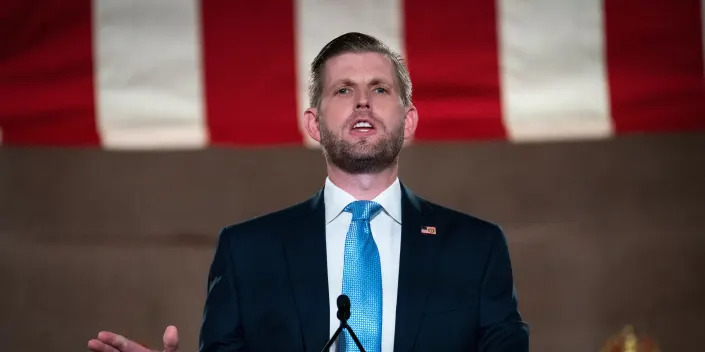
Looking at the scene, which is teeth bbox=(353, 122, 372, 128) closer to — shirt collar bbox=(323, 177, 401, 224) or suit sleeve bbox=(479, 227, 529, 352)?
shirt collar bbox=(323, 177, 401, 224)

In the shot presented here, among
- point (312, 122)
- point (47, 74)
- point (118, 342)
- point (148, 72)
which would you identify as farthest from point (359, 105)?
point (47, 74)

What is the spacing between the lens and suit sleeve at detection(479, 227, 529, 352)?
134 centimetres

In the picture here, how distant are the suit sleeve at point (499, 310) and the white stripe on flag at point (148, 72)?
1310 mm

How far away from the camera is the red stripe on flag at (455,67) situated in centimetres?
254

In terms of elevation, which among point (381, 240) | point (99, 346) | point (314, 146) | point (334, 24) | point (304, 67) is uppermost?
point (334, 24)

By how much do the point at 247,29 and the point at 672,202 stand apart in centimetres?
125

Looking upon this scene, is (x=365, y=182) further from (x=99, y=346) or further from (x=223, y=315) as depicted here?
(x=99, y=346)

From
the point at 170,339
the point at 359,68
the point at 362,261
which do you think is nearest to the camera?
the point at 170,339

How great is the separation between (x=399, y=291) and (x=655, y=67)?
1444mm

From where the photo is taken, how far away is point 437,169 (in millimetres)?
2613

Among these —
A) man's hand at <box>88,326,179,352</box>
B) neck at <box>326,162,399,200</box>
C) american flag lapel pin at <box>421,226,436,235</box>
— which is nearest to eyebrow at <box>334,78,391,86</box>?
neck at <box>326,162,399,200</box>

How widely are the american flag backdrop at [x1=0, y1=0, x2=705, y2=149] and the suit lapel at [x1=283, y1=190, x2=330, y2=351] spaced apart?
110cm

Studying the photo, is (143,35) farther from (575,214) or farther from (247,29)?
(575,214)

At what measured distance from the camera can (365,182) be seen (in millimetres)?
1471
